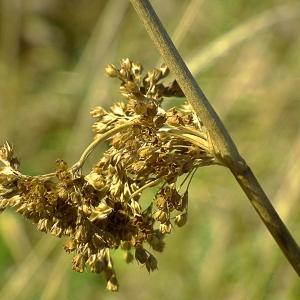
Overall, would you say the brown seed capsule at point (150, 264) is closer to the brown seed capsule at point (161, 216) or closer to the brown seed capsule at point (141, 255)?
the brown seed capsule at point (141, 255)

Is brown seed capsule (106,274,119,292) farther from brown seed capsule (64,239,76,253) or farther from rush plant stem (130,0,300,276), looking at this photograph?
rush plant stem (130,0,300,276)

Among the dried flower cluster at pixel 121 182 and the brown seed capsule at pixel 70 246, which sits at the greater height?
the dried flower cluster at pixel 121 182

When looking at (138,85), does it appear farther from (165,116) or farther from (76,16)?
(76,16)

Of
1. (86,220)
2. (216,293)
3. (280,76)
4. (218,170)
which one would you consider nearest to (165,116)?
(86,220)

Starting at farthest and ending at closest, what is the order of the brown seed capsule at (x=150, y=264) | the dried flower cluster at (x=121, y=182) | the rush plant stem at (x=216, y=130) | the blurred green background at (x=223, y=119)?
the blurred green background at (x=223, y=119) → the brown seed capsule at (x=150, y=264) → the dried flower cluster at (x=121, y=182) → the rush plant stem at (x=216, y=130)

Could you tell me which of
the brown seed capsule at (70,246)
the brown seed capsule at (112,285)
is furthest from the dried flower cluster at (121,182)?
the brown seed capsule at (112,285)

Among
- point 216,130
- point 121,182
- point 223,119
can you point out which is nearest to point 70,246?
point 121,182
